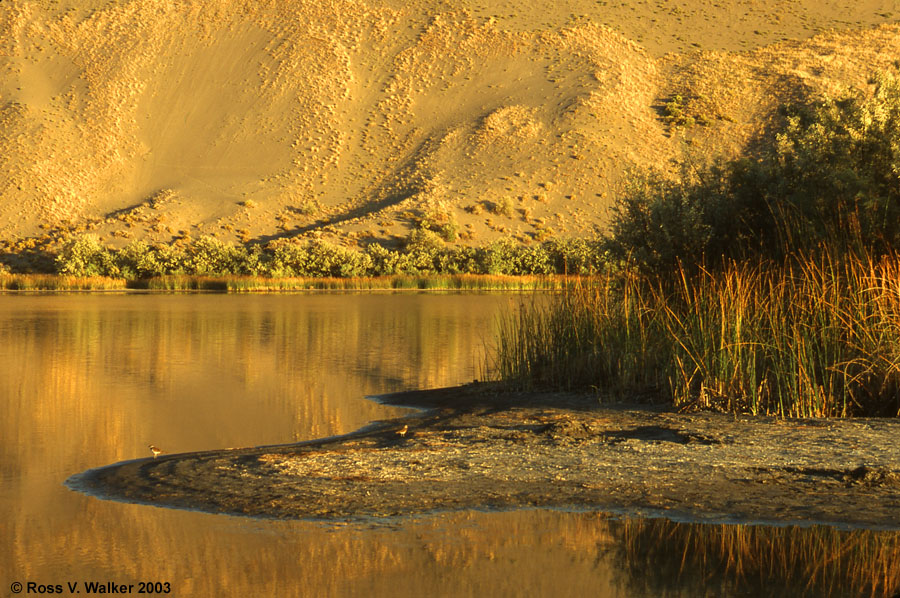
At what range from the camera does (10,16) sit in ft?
313

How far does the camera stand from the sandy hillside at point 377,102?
74438mm

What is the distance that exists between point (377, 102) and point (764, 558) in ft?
273

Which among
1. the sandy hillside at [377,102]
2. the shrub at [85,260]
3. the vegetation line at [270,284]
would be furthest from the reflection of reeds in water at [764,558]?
the sandy hillside at [377,102]

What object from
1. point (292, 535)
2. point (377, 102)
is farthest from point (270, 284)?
point (292, 535)

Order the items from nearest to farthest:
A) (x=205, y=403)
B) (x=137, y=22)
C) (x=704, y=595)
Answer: (x=704, y=595) → (x=205, y=403) → (x=137, y=22)

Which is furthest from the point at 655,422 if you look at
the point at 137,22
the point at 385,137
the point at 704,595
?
the point at 137,22

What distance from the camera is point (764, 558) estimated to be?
641cm

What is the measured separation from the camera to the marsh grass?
11117 millimetres

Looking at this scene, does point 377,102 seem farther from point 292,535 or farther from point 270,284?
point 292,535

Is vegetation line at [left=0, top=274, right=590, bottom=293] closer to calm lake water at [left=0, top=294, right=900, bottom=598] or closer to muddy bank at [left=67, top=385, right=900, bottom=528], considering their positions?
calm lake water at [left=0, top=294, right=900, bottom=598]

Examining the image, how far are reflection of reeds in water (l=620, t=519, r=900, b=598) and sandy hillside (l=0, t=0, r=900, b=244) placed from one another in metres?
61.4

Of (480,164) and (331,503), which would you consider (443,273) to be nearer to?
(480,164)

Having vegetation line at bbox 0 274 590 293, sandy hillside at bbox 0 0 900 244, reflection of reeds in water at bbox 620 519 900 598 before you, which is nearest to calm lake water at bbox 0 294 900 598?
reflection of reeds in water at bbox 620 519 900 598

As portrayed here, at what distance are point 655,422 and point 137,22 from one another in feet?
305
